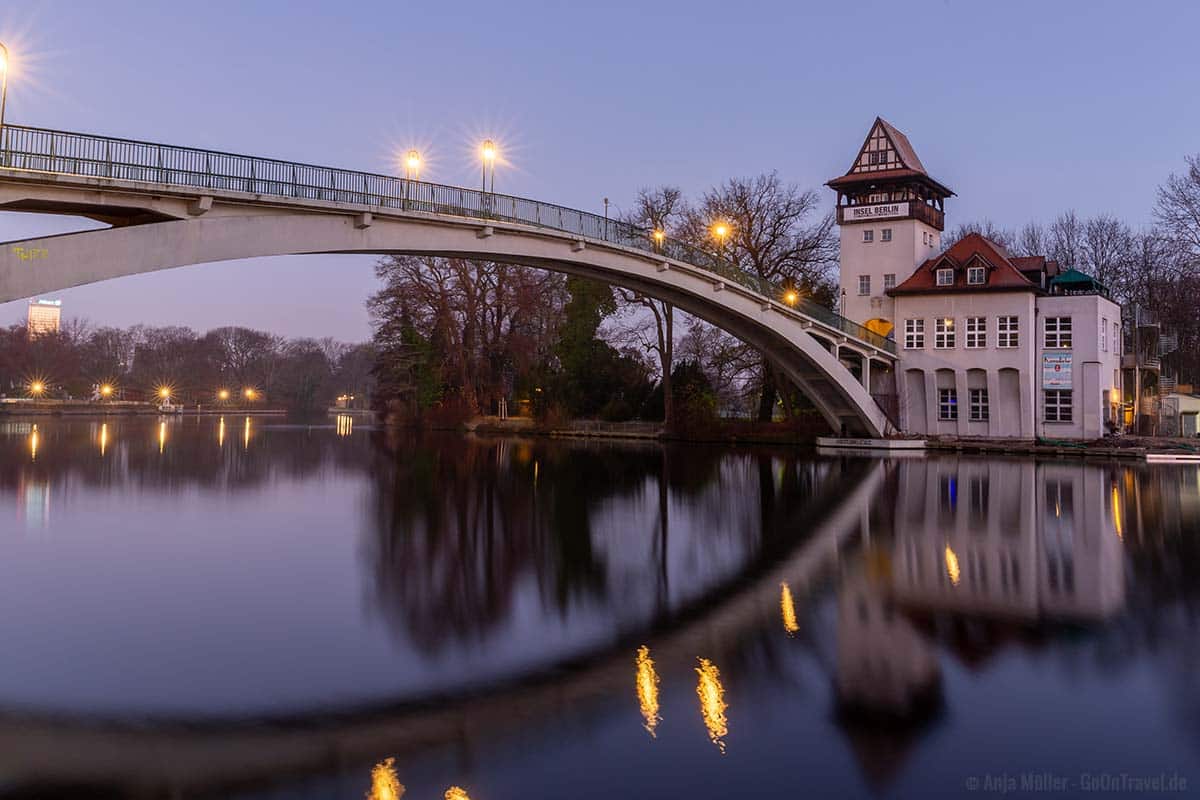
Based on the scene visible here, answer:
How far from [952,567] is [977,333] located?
3423cm

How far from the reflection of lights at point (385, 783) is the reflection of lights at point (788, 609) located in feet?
14.9

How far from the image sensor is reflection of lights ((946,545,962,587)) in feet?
38.8

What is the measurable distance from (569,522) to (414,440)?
122 feet

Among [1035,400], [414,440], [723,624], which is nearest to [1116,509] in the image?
[723,624]

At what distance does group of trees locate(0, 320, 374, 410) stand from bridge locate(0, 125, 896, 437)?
241ft

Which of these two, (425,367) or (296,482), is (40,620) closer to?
(296,482)

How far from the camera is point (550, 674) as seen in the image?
25.0 feet

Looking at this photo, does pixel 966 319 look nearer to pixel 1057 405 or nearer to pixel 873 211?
pixel 1057 405

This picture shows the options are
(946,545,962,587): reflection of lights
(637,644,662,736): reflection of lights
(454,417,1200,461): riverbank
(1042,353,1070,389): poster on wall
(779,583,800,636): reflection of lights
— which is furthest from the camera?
(1042,353,1070,389): poster on wall

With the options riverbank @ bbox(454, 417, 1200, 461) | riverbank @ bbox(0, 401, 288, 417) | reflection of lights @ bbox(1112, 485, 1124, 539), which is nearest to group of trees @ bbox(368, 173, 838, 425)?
riverbank @ bbox(454, 417, 1200, 461)

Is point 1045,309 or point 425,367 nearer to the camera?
point 1045,309

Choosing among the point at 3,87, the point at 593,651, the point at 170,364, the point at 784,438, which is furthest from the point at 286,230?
the point at 170,364

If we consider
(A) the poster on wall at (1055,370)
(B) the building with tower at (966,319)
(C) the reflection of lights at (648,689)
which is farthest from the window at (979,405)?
(C) the reflection of lights at (648,689)

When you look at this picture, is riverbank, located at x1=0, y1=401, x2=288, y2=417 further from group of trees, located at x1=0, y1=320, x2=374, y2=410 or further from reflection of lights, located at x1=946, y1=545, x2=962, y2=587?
reflection of lights, located at x1=946, y1=545, x2=962, y2=587
